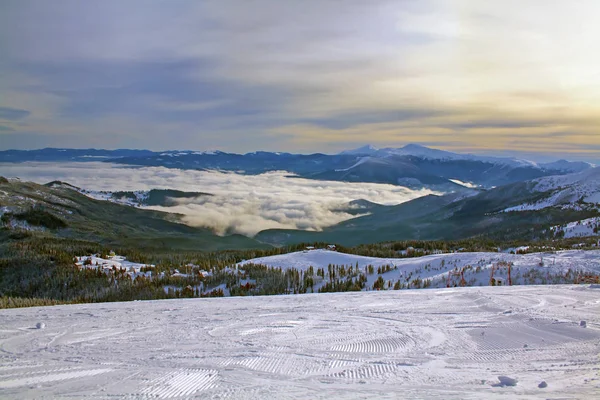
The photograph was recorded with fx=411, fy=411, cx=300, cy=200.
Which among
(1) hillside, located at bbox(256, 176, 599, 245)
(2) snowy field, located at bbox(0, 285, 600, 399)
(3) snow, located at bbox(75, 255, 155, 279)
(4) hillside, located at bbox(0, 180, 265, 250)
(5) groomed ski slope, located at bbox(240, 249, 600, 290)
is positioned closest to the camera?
(2) snowy field, located at bbox(0, 285, 600, 399)

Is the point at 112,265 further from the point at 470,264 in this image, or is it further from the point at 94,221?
the point at 94,221

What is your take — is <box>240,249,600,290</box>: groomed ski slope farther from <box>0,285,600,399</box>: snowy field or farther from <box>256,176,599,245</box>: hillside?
<box>256,176,599,245</box>: hillside

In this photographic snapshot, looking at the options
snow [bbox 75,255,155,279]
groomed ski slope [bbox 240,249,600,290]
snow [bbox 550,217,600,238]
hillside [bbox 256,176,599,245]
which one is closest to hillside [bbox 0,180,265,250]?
hillside [bbox 256,176,599,245]

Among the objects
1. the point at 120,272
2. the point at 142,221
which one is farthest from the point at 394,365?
the point at 142,221

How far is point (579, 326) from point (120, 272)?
13.0 m

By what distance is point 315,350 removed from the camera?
4.70 metres

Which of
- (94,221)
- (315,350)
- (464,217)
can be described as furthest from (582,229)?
(94,221)

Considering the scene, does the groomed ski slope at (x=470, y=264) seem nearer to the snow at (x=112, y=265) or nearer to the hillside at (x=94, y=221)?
the snow at (x=112, y=265)

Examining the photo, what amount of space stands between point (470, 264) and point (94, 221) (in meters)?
76.5

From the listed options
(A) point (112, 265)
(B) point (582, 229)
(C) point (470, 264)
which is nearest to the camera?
(C) point (470, 264)

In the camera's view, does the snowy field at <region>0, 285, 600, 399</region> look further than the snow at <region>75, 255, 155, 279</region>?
No

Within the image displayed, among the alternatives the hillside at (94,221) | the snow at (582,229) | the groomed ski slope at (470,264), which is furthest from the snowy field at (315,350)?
the hillside at (94,221)

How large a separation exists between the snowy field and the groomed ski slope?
3.62m

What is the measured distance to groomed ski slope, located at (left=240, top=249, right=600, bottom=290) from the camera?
1103 centimetres
